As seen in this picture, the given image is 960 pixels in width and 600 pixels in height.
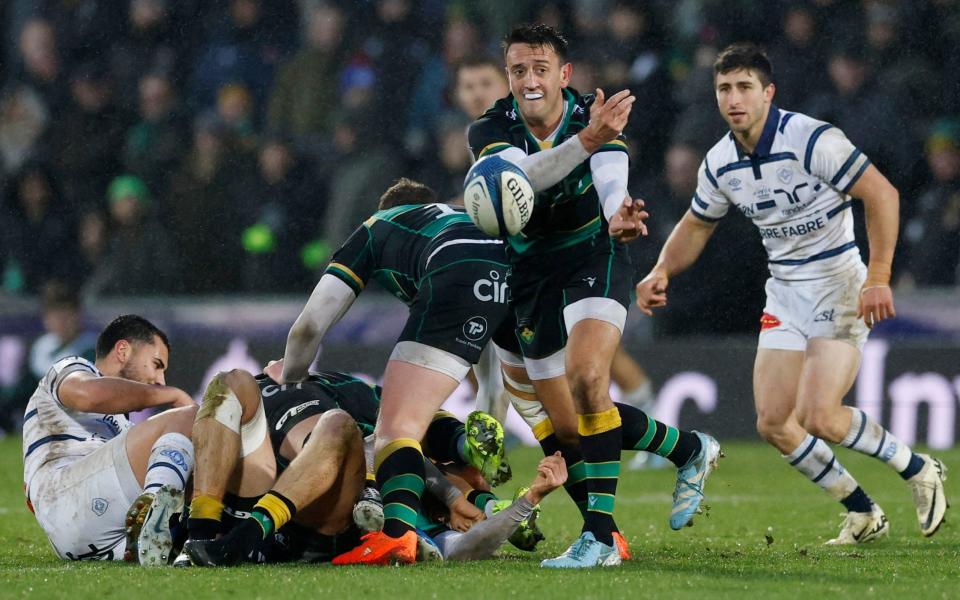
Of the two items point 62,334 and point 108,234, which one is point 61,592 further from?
point 108,234

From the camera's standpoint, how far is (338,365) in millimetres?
11547

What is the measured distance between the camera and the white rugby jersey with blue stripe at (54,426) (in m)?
5.81

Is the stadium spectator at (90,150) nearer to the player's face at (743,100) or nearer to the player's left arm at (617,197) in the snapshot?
the player's face at (743,100)

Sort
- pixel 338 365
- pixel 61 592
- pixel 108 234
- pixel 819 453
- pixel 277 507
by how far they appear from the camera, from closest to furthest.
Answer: pixel 61 592 → pixel 277 507 → pixel 819 453 → pixel 338 365 → pixel 108 234

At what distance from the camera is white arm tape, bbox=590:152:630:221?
5375 mm

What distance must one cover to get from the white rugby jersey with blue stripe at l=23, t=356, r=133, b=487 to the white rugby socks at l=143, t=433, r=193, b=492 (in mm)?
493

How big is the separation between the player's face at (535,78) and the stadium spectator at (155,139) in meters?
8.05

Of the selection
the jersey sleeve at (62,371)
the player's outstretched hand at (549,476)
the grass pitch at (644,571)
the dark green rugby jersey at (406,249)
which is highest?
the dark green rugby jersey at (406,249)

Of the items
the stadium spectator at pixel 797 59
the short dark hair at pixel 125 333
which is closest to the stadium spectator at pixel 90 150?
the stadium spectator at pixel 797 59

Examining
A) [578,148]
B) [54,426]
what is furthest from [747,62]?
[54,426]

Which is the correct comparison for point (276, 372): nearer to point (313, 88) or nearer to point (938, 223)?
point (938, 223)

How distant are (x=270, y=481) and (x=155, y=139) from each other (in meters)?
8.36

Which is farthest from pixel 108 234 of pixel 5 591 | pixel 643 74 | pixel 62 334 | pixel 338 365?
pixel 5 591

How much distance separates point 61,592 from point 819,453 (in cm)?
363
